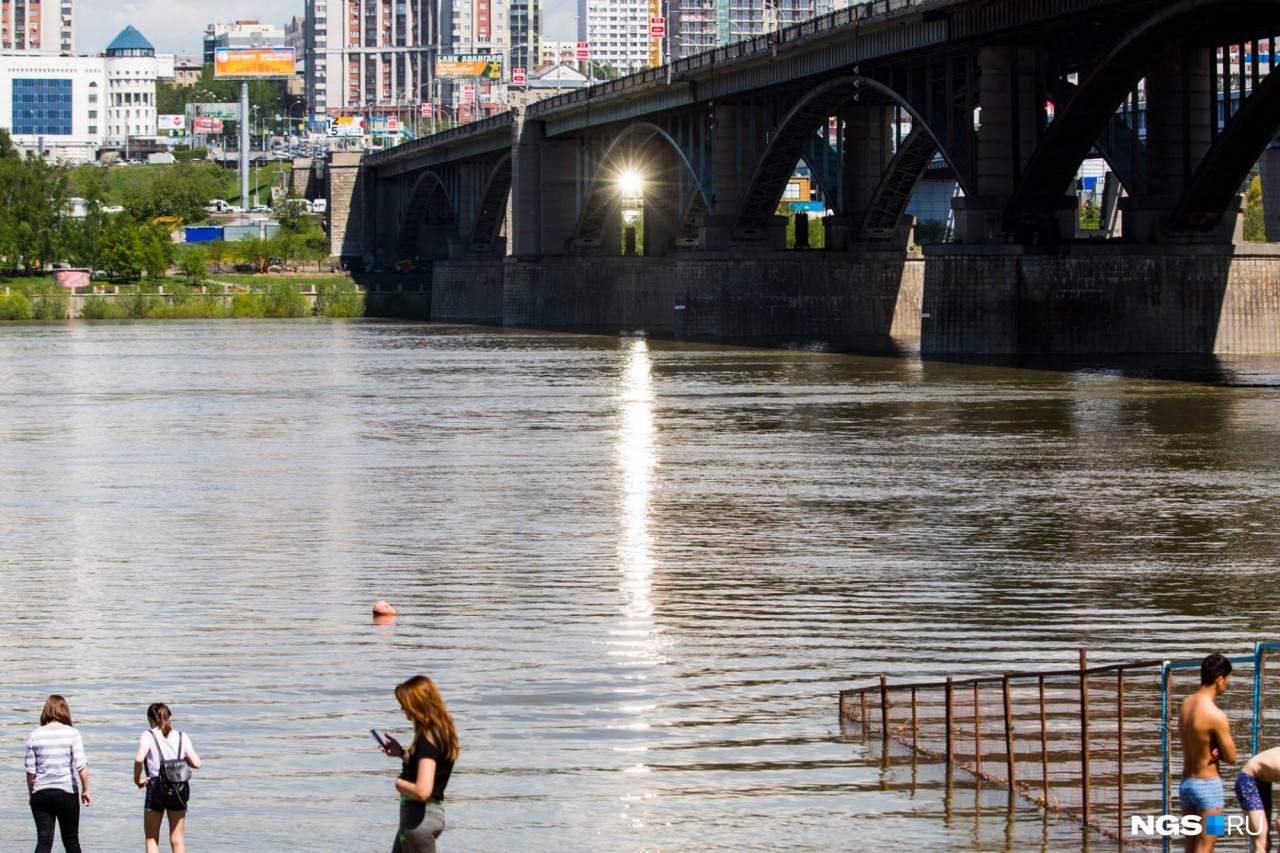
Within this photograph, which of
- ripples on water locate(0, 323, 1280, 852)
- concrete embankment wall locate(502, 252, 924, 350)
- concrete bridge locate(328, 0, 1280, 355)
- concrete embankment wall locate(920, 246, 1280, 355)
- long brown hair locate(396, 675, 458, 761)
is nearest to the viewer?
long brown hair locate(396, 675, 458, 761)

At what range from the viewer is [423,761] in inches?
510

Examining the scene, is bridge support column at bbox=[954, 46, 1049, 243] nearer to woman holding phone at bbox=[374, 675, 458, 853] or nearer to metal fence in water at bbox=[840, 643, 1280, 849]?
metal fence in water at bbox=[840, 643, 1280, 849]

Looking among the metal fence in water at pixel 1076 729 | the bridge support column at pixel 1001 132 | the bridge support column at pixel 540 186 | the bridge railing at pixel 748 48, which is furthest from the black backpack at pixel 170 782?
the bridge support column at pixel 540 186

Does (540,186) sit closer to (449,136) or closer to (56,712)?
(449,136)

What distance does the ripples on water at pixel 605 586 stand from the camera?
18109 mm

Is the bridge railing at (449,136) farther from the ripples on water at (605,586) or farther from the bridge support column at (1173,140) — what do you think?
the ripples on water at (605,586)

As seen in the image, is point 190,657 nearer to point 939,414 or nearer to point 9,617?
point 9,617

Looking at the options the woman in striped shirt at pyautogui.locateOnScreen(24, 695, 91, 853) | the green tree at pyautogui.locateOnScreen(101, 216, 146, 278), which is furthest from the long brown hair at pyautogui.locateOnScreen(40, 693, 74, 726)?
the green tree at pyautogui.locateOnScreen(101, 216, 146, 278)

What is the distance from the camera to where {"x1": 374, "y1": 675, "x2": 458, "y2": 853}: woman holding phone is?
12.7m

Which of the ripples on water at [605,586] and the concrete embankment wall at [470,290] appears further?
the concrete embankment wall at [470,290]

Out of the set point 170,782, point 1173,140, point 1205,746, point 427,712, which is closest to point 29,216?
point 1173,140

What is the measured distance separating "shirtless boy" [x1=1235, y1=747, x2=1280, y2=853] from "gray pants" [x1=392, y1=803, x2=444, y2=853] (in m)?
4.90

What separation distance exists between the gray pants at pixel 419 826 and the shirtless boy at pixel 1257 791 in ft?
16.1

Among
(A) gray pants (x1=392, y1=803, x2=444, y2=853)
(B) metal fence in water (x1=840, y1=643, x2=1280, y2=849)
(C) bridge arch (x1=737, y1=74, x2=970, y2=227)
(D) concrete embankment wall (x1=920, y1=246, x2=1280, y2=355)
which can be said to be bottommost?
(B) metal fence in water (x1=840, y1=643, x2=1280, y2=849)
